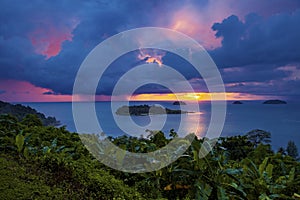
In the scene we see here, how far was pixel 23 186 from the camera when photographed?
2939 millimetres

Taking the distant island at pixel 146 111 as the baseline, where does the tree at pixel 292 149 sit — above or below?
below

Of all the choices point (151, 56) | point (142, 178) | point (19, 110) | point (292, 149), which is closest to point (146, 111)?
point (151, 56)

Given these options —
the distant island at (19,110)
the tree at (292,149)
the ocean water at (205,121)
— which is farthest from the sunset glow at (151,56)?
the distant island at (19,110)

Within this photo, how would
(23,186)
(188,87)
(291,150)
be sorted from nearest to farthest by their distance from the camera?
(23,186), (188,87), (291,150)

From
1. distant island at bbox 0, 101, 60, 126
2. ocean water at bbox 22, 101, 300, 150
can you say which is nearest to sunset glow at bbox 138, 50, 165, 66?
ocean water at bbox 22, 101, 300, 150

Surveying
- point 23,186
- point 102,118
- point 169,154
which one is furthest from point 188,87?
point 23,186

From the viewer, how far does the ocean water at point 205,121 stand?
4.84 m

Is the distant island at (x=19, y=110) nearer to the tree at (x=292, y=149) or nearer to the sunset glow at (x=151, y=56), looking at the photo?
the sunset glow at (x=151, y=56)

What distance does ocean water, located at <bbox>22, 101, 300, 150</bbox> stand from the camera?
15.9 ft

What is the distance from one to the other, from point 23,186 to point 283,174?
3.50 metres

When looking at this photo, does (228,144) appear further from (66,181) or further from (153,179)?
(66,181)

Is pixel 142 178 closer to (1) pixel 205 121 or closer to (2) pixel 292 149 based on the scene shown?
(1) pixel 205 121

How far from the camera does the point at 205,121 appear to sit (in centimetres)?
476

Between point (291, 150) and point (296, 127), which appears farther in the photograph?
point (296, 127)
